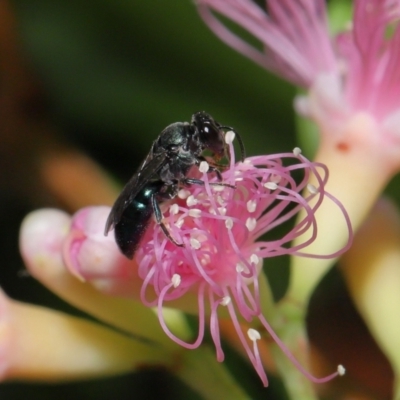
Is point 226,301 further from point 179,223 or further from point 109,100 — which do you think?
point 109,100

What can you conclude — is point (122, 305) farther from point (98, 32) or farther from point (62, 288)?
point (98, 32)

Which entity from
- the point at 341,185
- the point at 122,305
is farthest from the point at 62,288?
the point at 341,185

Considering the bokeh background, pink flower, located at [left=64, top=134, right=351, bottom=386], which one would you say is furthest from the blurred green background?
pink flower, located at [left=64, top=134, right=351, bottom=386]

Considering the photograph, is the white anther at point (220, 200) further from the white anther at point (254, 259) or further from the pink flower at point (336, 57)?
the pink flower at point (336, 57)

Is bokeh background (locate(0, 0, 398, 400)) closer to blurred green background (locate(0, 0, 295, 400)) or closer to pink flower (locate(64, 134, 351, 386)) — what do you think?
blurred green background (locate(0, 0, 295, 400))

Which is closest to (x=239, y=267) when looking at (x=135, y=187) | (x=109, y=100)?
(x=135, y=187)

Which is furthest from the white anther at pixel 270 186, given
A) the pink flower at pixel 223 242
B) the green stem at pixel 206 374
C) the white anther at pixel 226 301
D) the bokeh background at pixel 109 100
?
the bokeh background at pixel 109 100
